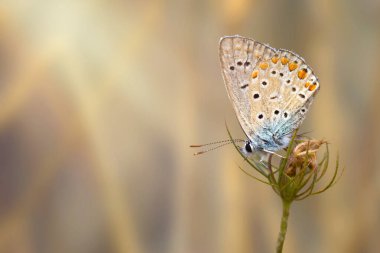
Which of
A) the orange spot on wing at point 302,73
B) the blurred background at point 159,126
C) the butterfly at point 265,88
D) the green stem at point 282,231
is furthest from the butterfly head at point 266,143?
the blurred background at point 159,126

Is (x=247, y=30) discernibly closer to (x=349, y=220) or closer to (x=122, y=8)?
(x=122, y=8)

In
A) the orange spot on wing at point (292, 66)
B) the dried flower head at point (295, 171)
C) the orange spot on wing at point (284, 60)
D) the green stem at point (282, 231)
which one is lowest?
the green stem at point (282, 231)

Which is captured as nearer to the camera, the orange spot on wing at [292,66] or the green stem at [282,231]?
the green stem at [282,231]

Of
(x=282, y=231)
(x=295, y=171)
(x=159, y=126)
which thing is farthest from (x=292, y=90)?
(x=159, y=126)

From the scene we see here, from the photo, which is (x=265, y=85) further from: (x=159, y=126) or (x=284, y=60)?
(x=159, y=126)

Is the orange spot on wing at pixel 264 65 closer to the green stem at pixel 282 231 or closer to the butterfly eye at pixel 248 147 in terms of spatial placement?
the butterfly eye at pixel 248 147

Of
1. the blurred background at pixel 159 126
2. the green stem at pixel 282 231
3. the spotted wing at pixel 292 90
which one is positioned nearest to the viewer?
the green stem at pixel 282 231

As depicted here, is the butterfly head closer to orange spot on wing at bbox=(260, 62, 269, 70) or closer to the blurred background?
orange spot on wing at bbox=(260, 62, 269, 70)

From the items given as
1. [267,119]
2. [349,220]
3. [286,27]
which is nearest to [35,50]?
[286,27]
